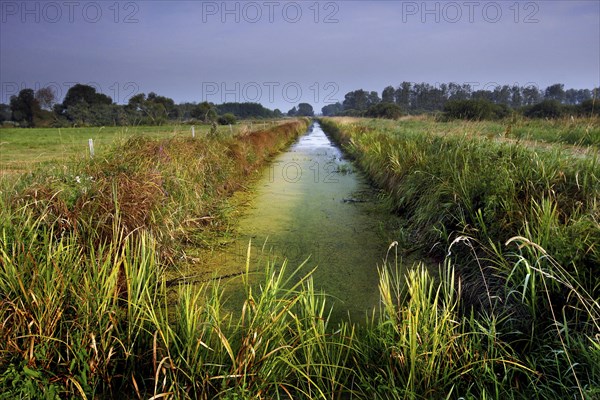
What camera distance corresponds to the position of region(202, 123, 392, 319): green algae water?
306 cm

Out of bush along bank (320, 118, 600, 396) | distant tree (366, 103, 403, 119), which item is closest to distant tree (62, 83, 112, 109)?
distant tree (366, 103, 403, 119)

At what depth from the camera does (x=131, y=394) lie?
5.88ft

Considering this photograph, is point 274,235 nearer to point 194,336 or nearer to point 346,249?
point 346,249

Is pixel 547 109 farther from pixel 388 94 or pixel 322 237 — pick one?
Answer: pixel 388 94

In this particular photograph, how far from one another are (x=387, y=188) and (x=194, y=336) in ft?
16.9

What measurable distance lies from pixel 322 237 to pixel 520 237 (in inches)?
123

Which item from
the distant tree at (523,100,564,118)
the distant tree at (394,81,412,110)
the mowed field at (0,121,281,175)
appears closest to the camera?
the mowed field at (0,121,281,175)

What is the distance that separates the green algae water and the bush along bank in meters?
0.53

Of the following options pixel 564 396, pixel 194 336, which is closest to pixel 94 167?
pixel 194 336

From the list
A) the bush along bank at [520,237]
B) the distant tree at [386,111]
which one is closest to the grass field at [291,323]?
the bush along bank at [520,237]

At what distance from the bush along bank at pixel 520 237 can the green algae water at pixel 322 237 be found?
534mm

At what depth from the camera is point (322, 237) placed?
436 centimetres

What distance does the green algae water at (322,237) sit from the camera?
306 cm

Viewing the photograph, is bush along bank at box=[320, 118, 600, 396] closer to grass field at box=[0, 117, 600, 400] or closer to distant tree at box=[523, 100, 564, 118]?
grass field at box=[0, 117, 600, 400]
